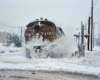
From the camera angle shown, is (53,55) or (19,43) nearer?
(53,55)

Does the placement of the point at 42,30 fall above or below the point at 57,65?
above

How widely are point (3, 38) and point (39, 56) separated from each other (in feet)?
124

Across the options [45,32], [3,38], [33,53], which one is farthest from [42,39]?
[3,38]

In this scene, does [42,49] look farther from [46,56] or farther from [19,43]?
[19,43]

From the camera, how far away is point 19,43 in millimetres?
34594

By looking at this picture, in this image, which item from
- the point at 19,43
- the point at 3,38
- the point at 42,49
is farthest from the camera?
the point at 3,38

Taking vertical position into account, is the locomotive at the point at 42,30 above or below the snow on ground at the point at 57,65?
above

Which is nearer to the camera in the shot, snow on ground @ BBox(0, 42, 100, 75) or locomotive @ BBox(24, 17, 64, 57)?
snow on ground @ BBox(0, 42, 100, 75)

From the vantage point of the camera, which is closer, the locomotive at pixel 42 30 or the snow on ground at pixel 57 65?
the snow on ground at pixel 57 65

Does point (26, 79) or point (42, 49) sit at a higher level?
point (42, 49)

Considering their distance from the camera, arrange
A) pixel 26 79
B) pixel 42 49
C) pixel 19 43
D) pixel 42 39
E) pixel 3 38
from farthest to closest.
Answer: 1. pixel 3 38
2. pixel 19 43
3. pixel 42 39
4. pixel 42 49
5. pixel 26 79

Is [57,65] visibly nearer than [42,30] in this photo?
Yes

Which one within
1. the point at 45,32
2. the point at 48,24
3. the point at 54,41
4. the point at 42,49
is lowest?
the point at 42,49

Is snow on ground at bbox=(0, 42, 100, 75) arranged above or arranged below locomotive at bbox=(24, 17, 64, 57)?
below
